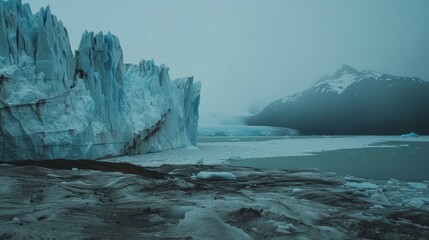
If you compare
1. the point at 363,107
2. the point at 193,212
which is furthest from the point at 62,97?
the point at 363,107

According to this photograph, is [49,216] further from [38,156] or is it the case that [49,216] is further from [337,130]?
[337,130]

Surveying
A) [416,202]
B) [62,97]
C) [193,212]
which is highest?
[62,97]

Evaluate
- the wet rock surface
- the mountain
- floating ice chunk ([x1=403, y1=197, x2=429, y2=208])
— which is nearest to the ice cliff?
the wet rock surface

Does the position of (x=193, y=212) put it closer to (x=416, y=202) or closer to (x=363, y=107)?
(x=416, y=202)

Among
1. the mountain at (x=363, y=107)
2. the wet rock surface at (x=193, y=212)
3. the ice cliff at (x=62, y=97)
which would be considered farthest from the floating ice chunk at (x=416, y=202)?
the mountain at (x=363, y=107)

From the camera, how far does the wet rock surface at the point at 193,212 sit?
3795 mm

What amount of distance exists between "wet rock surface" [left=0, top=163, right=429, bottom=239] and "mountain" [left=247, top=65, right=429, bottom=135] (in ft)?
288

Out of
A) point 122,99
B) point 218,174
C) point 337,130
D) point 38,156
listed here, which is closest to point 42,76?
point 38,156

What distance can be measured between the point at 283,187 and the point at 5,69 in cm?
1110

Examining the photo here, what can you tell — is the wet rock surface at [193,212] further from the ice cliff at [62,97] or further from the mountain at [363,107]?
the mountain at [363,107]

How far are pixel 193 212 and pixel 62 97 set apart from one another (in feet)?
38.5

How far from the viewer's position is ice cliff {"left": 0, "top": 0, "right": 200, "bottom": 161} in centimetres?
1246

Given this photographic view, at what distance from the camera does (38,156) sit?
41.9 ft

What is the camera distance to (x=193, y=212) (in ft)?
15.0
